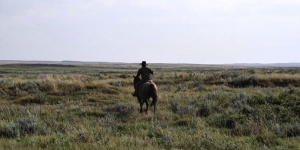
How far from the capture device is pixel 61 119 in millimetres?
10414

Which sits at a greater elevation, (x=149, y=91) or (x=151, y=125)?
(x=149, y=91)

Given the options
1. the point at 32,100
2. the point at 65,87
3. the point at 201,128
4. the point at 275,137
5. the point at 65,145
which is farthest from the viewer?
the point at 65,87

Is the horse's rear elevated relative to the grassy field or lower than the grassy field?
elevated

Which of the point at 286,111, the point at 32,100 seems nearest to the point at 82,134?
the point at 286,111

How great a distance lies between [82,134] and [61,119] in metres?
3.44

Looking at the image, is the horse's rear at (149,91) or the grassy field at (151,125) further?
the horse's rear at (149,91)

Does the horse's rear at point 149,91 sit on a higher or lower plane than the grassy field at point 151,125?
higher

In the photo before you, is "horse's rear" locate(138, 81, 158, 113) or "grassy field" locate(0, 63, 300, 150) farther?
"horse's rear" locate(138, 81, 158, 113)

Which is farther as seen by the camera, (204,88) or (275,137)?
(204,88)

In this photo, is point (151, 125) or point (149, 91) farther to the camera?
point (149, 91)

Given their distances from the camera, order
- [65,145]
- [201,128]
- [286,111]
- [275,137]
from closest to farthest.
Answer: [65,145] < [275,137] < [201,128] < [286,111]

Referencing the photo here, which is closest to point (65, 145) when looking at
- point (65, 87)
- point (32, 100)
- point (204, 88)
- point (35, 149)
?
point (35, 149)

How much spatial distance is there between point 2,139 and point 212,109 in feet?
26.0

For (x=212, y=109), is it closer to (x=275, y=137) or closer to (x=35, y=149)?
(x=275, y=137)
